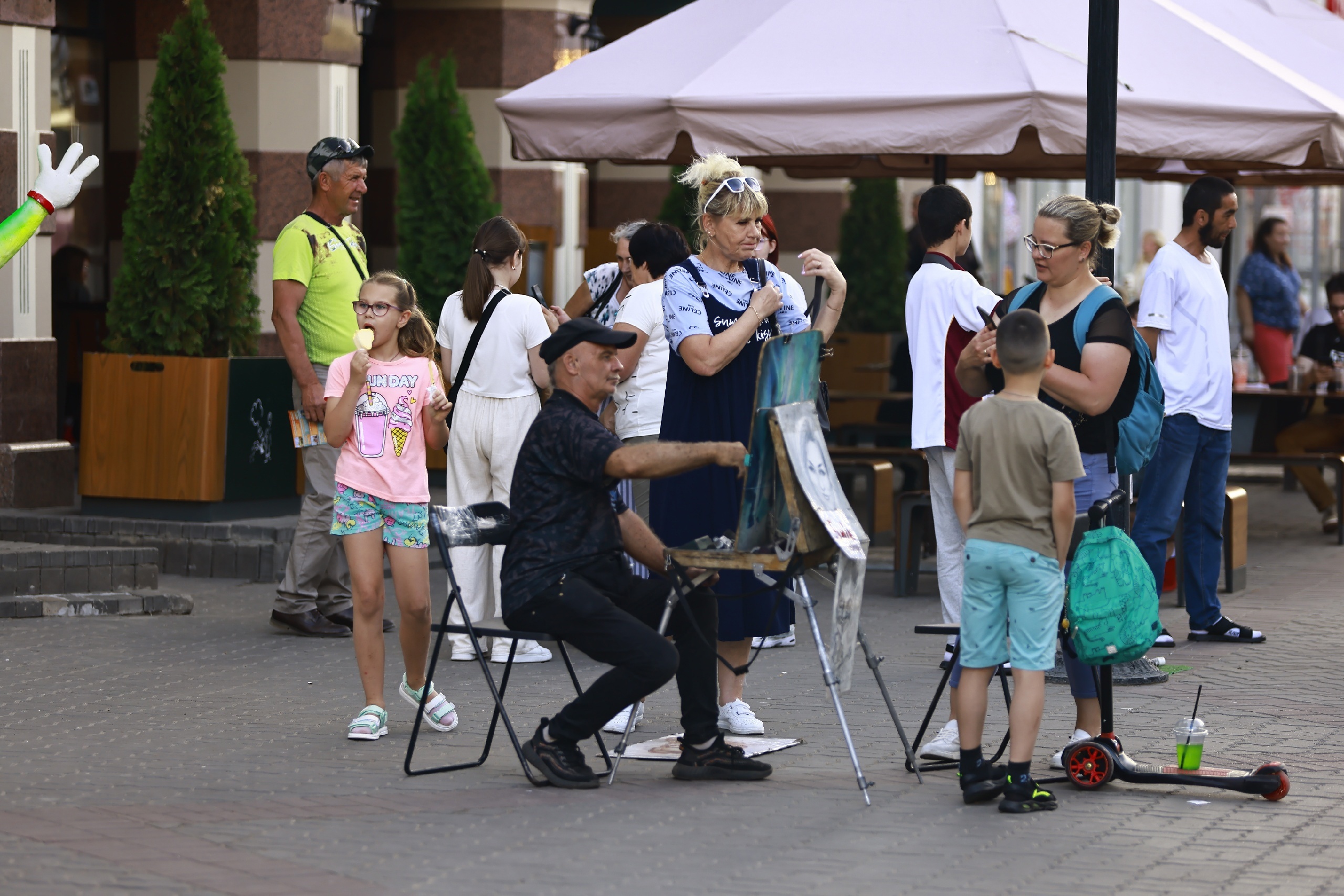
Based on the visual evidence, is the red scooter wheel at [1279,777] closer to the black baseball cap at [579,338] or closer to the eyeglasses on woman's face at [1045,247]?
the eyeglasses on woman's face at [1045,247]

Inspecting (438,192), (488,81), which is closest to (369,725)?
(438,192)

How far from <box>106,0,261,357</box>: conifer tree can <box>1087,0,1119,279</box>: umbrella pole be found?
207 inches

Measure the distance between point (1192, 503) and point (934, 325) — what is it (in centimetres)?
214

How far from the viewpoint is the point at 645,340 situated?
7984 mm

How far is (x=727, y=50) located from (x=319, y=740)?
15.6 ft

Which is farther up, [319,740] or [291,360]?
[291,360]

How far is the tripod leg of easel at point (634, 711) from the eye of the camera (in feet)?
20.0

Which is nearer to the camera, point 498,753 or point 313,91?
point 498,753

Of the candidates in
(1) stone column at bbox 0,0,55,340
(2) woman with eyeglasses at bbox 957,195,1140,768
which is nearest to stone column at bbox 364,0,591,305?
(1) stone column at bbox 0,0,55,340

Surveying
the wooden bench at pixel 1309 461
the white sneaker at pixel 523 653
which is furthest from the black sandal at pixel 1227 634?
the wooden bench at pixel 1309 461

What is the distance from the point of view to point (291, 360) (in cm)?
876

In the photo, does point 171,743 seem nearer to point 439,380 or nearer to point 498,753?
point 498,753

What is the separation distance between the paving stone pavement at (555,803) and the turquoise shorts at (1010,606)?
0.47 meters

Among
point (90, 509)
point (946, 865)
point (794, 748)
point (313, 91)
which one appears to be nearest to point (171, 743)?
point (794, 748)
